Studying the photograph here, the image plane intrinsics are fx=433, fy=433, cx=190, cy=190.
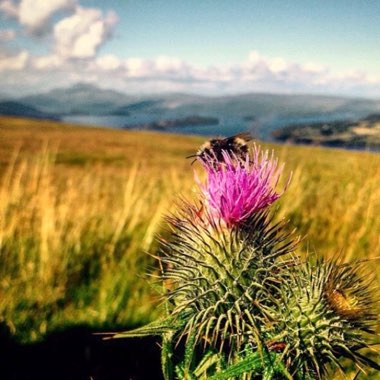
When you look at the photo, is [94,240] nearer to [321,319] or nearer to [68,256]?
[68,256]

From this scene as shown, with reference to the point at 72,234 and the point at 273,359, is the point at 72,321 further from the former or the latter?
the point at 273,359

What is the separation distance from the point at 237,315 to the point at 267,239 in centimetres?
51

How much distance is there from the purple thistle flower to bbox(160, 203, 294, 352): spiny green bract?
92mm

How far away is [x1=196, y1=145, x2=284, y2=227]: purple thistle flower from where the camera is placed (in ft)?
6.95

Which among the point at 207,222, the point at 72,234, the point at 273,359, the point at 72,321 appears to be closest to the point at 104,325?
the point at 72,321

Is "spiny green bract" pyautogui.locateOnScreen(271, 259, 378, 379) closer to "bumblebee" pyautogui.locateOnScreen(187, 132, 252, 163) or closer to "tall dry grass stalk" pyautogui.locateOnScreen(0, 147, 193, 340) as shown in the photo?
"bumblebee" pyautogui.locateOnScreen(187, 132, 252, 163)

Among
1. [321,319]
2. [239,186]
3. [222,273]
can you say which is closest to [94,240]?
[222,273]

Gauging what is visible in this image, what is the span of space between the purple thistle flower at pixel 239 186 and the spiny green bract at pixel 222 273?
9 cm

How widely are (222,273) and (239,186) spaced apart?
1.57 ft

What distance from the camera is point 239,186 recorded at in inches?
83.6

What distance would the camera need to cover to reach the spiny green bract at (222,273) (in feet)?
6.77

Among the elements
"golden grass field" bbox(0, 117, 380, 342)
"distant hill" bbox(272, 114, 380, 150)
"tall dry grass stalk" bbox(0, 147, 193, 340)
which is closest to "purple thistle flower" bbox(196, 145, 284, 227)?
"golden grass field" bbox(0, 117, 380, 342)

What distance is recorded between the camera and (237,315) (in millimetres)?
2029

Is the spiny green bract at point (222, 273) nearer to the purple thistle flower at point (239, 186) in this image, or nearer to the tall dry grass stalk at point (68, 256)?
the purple thistle flower at point (239, 186)
